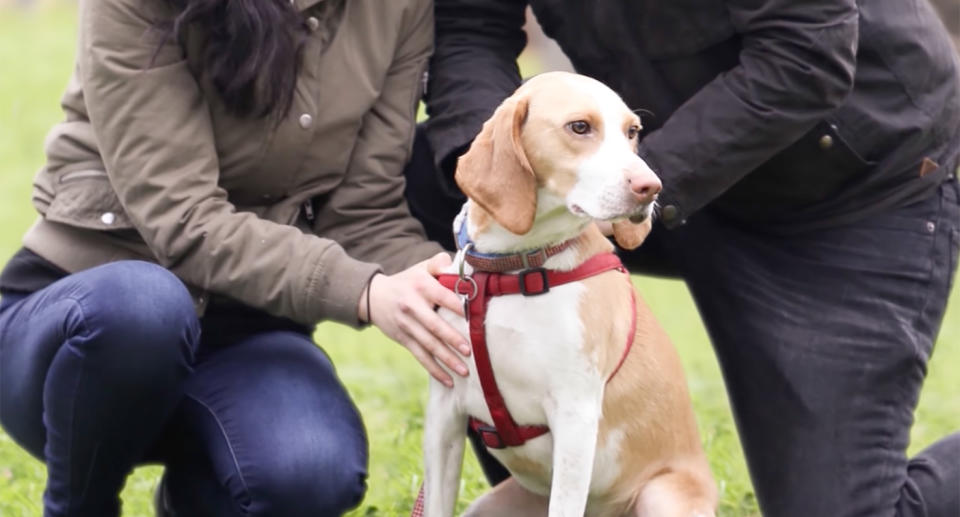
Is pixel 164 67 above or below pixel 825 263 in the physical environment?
above

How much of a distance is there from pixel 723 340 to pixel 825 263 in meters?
0.31

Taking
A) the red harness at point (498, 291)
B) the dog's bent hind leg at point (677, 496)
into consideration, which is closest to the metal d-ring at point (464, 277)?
the red harness at point (498, 291)

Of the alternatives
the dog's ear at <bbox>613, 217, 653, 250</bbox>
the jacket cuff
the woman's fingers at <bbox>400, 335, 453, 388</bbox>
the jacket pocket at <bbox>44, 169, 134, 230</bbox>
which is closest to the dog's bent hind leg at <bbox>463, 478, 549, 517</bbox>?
the woman's fingers at <bbox>400, 335, 453, 388</bbox>

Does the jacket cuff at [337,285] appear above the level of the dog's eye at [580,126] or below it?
below

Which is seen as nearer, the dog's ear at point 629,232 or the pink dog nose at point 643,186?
the pink dog nose at point 643,186

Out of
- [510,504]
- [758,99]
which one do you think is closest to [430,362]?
[510,504]

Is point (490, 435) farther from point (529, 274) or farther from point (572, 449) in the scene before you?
point (529, 274)

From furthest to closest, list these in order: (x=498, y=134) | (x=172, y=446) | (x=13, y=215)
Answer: (x=13, y=215) < (x=172, y=446) < (x=498, y=134)

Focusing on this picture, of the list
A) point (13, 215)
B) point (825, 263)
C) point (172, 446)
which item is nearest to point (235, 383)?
point (172, 446)

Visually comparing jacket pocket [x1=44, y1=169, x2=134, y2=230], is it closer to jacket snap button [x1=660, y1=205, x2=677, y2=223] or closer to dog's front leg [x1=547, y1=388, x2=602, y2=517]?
dog's front leg [x1=547, y1=388, x2=602, y2=517]

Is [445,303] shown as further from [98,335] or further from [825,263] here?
[825,263]

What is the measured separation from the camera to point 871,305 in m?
3.41

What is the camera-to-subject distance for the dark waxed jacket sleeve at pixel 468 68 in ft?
11.3

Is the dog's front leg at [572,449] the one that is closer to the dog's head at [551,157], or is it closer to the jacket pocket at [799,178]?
the dog's head at [551,157]
